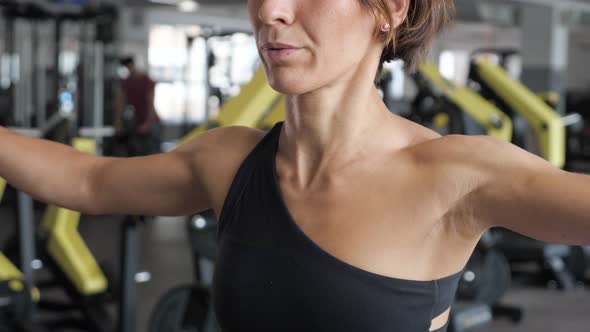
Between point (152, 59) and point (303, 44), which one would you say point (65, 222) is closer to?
point (303, 44)

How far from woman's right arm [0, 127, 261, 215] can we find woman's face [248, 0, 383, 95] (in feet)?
0.54

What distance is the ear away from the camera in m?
0.74

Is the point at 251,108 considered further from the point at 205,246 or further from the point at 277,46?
the point at 277,46

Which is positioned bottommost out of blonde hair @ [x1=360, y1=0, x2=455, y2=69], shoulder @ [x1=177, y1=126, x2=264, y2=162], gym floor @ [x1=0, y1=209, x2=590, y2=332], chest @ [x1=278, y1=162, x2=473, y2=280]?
gym floor @ [x1=0, y1=209, x2=590, y2=332]

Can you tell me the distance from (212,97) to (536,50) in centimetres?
531

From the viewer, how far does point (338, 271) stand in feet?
2.25

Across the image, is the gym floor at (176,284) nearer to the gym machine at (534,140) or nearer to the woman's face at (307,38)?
the gym machine at (534,140)

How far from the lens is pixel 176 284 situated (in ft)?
16.8

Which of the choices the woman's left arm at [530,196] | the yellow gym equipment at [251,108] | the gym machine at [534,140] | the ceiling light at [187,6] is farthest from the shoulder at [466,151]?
the ceiling light at [187,6]

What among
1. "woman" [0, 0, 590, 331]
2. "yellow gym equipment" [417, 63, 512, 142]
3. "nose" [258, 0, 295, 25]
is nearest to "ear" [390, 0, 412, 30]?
"woman" [0, 0, 590, 331]

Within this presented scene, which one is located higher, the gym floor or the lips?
the lips

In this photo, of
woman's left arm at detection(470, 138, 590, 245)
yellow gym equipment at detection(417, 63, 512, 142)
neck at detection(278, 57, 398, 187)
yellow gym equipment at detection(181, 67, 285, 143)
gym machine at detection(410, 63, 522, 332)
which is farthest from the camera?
Answer: yellow gym equipment at detection(417, 63, 512, 142)

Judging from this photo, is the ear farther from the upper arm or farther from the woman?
the upper arm

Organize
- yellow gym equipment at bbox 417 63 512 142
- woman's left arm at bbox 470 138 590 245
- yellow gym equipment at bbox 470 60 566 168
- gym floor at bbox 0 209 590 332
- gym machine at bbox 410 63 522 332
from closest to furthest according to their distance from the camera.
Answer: woman's left arm at bbox 470 138 590 245 < gym machine at bbox 410 63 522 332 < gym floor at bbox 0 209 590 332 < yellow gym equipment at bbox 417 63 512 142 < yellow gym equipment at bbox 470 60 566 168
